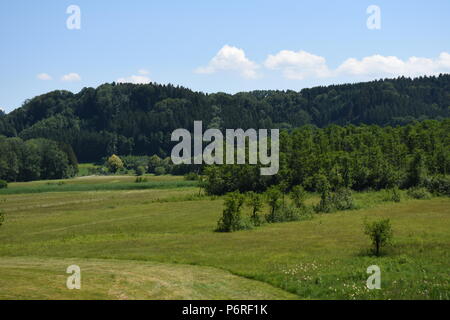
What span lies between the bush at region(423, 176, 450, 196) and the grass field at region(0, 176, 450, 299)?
11.3 meters

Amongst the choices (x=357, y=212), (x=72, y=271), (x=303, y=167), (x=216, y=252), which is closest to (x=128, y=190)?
(x=303, y=167)

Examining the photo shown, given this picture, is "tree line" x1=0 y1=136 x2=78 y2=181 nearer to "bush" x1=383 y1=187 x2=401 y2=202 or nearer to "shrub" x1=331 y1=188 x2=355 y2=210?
"shrub" x1=331 y1=188 x2=355 y2=210

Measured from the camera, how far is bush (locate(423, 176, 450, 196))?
90150 mm

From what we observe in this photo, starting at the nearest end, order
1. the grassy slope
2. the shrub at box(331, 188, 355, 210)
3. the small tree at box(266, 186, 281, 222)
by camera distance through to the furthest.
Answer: the grassy slope < the small tree at box(266, 186, 281, 222) < the shrub at box(331, 188, 355, 210)

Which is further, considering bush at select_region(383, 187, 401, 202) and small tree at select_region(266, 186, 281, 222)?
bush at select_region(383, 187, 401, 202)

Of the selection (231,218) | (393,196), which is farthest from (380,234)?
(393,196)

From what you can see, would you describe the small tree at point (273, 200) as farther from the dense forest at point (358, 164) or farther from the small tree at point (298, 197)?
the dense forest at point (358, 164)

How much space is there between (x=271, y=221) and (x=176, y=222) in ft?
44.9

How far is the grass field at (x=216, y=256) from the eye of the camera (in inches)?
1115

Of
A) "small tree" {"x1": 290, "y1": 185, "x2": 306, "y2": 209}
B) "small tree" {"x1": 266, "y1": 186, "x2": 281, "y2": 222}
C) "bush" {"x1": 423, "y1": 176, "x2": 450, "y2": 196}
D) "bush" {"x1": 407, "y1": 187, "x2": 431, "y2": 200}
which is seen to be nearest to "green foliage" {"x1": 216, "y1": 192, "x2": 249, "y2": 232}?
"small tree" {"x1": 266, "y1": 186, "x2": 281, "y2": 222}

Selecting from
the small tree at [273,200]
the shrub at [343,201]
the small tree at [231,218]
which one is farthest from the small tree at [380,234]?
A: the shrub at [343,201]

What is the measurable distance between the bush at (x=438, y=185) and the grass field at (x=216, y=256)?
11.3m

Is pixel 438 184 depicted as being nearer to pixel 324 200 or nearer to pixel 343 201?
pixel 343 201

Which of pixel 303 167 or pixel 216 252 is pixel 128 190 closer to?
pixel 303 167
